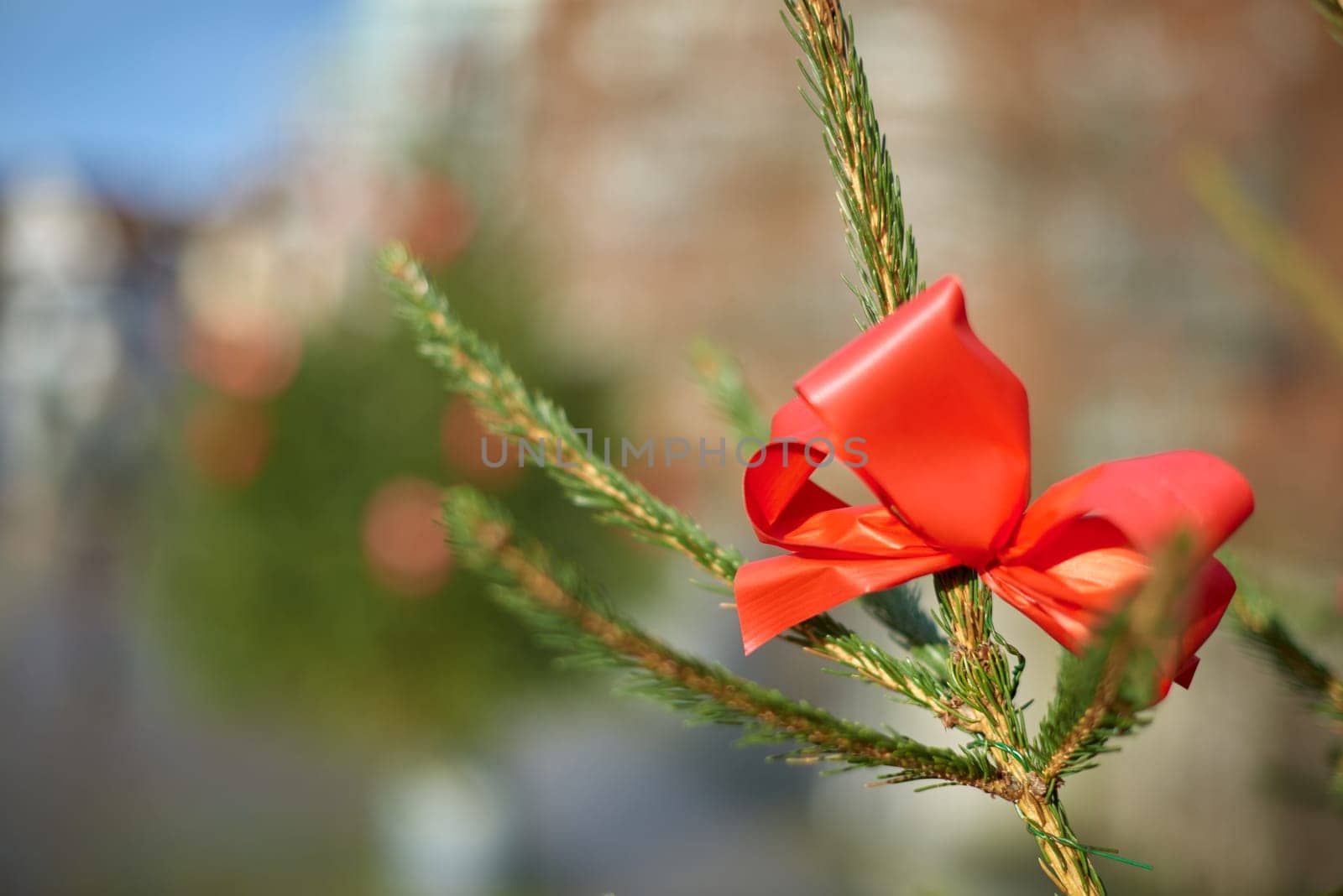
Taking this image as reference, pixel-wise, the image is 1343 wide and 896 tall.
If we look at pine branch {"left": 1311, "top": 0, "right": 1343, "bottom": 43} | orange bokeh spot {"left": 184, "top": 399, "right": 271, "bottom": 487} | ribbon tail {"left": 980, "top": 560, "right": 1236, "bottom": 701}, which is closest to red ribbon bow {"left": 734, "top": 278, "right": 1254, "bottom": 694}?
ribbon tail {"left": 980, "top": 560, "right": 1236, "bottom": 701}

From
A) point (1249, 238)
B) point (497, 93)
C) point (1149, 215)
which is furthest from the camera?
point (1149, 215)

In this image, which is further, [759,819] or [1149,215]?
[1149,215]

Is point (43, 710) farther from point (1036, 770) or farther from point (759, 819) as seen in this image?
point (1036, 770)

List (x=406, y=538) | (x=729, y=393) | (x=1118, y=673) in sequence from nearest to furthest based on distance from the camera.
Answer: (x=1118, y=673)
(x=729, y=393)
(x=406, y=538)

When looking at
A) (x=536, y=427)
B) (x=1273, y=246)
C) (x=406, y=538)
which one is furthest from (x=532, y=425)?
(x=406, y=538)

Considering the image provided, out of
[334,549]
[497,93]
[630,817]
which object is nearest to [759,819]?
[630,817]

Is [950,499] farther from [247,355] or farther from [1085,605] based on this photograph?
[247,355]

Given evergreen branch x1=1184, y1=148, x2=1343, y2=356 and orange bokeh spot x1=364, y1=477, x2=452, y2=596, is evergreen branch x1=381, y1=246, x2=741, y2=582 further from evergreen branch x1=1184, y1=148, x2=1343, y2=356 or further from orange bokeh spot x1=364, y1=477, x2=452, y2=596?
orange bokeh spot x1=364, y1=477, x2=452, y2=596

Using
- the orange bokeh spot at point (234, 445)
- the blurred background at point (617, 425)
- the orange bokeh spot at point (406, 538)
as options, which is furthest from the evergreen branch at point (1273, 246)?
the orange bokeh spot at point (234, 445)
